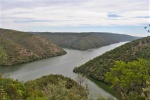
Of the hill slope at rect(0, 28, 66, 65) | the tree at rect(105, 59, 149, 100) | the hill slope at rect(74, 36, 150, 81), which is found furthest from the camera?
the hill slope at rect(0, 28, 66, 65)

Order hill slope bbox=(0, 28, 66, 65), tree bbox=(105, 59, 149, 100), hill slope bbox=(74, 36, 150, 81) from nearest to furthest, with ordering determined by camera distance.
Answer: tree bbox=(105, 59, 149, 100) < hill slope bbox=(74, 36, 150, 81) < hill slope bbox=(0, 28, 66, 65)


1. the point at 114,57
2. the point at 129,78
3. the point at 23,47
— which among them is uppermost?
the point at 129,78

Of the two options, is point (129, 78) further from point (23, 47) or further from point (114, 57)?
point (23, 47)

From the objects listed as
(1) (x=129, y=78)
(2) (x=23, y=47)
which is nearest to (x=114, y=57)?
(1) (x=129, y=78)

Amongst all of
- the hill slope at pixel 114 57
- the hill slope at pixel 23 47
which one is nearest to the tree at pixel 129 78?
the hill slope at pixel 114 57

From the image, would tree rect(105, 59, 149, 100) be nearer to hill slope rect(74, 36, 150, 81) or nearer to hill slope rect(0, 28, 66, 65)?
hill slope rect(74, 36, 150, 81)

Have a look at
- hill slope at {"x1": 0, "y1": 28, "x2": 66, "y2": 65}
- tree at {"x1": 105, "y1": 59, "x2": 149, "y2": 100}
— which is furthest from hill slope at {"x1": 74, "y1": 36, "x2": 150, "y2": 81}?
tree at {"x1": 105, "y1": 59, "x2": 149, "y2": 100}

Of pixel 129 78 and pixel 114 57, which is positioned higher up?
pixel 129 78

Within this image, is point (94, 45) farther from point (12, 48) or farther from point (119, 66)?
point (119, 66)
